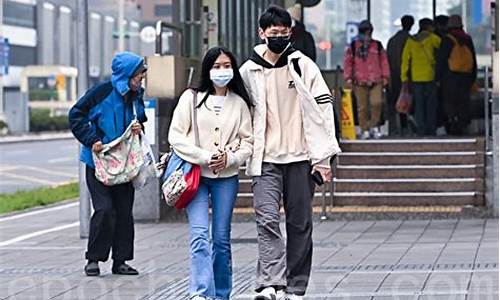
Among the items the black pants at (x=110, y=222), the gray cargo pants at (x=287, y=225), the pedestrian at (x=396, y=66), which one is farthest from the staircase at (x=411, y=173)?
the gray cargo pants at (x=287, y=225)

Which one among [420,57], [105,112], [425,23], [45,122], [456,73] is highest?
[425,23]

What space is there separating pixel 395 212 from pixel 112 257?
5.66 m

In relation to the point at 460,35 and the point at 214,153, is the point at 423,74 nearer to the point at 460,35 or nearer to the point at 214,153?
the point at 460,35

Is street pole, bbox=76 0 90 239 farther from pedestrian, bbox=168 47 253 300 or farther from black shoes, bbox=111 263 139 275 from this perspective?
pedestrian, bbox=168 47 253 300

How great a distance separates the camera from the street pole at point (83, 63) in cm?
1582

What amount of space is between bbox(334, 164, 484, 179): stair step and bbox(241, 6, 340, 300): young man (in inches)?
325

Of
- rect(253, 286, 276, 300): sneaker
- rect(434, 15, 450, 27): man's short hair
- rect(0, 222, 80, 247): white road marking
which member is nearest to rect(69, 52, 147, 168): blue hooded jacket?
rect(253, 286, 276, 300): sneaker

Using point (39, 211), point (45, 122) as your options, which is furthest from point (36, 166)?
point (45, 122)

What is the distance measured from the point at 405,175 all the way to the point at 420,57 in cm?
365

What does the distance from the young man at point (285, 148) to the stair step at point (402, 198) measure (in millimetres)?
7779

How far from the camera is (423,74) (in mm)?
21406

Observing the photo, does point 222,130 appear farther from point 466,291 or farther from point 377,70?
point 377,70

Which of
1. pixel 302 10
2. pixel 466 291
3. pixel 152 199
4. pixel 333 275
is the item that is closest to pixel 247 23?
pixel 302 10

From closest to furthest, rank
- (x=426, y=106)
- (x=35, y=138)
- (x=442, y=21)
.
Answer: (x=426, y=106) → (x=442, y=21) → (x=35, y=138)
